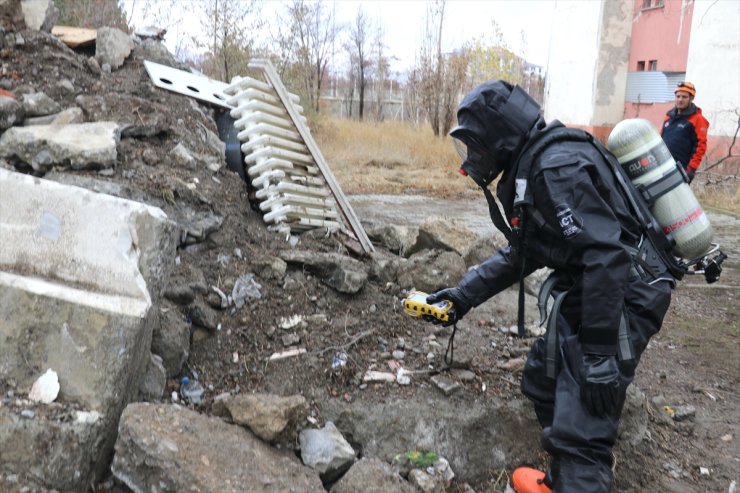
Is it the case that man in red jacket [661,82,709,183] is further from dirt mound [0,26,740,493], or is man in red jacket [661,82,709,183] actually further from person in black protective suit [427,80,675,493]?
person in black protective suit [427,80,675,493]

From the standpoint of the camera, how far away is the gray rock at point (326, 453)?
8.25 ft

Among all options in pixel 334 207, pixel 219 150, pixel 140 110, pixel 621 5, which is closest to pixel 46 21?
pixel 140 110

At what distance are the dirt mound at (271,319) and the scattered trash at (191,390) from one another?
0.03 metres

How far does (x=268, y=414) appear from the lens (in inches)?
97.2

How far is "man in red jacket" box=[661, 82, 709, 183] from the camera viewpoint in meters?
6.44

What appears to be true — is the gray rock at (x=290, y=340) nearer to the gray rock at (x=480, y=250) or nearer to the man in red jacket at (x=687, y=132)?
the gray rock at (x=480, y=250)

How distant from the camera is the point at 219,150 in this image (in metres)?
4.56

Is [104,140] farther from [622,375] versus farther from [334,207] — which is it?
[622,375]

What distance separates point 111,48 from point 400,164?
9713 mm

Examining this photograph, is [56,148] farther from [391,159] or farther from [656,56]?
[656,56]

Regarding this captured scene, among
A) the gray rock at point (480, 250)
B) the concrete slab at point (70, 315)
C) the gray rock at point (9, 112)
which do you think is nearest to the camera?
the concrete slab at point (70, 315)

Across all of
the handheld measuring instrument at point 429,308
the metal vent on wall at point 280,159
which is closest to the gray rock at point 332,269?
the metal vent on wall at point 280,159

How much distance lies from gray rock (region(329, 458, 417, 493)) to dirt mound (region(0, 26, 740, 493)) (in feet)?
1.44

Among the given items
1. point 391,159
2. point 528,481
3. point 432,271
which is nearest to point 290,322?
point 432,271
